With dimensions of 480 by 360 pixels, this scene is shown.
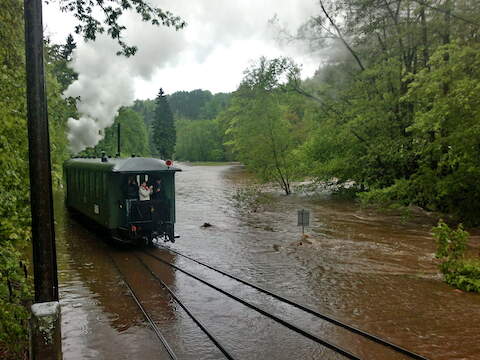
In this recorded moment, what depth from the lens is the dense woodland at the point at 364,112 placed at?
24.8 feet

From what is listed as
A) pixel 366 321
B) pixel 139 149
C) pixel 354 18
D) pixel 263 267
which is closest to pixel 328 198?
pixel 354 18

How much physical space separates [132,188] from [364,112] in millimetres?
14559

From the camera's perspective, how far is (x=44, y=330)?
4.85 m

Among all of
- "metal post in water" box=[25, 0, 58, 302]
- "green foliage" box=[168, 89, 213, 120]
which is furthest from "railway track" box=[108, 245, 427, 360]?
"green foliage" box=[168, 89, 213, 120]

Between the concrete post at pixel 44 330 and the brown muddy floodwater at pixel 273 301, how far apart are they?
2.52 m

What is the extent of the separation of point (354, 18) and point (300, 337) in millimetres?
20060

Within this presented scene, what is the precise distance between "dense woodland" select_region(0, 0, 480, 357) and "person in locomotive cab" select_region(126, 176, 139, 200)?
9.36 feet

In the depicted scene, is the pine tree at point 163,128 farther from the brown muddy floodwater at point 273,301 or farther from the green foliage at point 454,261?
the green foliage at point 454,261

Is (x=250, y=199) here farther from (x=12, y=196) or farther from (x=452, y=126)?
(x=12, y=196)

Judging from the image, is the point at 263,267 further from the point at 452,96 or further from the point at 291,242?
the point at 452,96

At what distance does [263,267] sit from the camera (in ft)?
43.7

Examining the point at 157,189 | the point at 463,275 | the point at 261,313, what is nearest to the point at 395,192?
the point at 463,275

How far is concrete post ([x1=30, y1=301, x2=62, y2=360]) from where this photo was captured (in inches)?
189

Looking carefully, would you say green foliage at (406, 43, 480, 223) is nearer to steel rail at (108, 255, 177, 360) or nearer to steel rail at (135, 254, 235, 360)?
steel rail at (135, 254, 235, 360)
